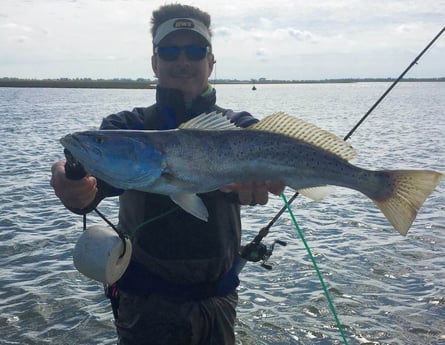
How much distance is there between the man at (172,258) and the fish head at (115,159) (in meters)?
Answer: 0.15

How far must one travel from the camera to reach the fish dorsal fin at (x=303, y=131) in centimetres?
426

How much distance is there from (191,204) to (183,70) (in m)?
1.56

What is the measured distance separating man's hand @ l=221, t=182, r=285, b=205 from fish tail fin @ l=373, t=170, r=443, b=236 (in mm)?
990

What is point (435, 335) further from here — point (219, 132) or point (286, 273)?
point (219, 132)

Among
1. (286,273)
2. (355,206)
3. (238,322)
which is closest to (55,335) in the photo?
(238,322)

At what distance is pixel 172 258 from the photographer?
4.30m

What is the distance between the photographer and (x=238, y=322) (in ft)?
25.5

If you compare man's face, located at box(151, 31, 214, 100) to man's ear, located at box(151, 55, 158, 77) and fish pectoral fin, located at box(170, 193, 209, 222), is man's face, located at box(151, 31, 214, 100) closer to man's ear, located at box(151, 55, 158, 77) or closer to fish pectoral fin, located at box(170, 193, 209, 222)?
man's ear, located at box(151, 55, 158, 77)

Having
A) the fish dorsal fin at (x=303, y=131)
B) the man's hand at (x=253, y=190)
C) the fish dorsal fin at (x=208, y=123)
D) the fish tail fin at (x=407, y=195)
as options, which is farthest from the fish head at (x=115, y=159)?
the fish tail fin at (x=407, y=195)

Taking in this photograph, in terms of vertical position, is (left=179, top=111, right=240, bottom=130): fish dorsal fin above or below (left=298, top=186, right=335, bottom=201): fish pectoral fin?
above

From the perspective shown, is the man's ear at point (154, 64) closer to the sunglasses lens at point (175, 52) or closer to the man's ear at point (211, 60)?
the sunglasses lens at point (175, 52)

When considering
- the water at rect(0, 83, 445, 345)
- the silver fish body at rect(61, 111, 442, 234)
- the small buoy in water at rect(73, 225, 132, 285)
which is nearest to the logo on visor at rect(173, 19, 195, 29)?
the silver fish body at rect(61, 111, 442, 234)

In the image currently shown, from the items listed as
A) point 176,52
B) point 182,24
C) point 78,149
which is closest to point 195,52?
point 176,52

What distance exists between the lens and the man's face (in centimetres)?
483
